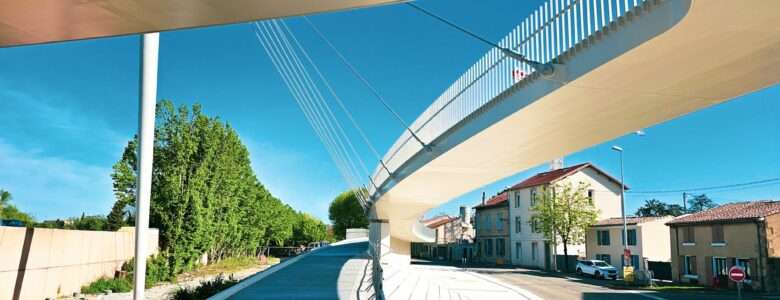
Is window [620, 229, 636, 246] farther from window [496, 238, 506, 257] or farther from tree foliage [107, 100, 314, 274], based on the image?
tree foliage [107, 100, 314, 274]

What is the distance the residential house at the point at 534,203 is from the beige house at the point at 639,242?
421 centimetres

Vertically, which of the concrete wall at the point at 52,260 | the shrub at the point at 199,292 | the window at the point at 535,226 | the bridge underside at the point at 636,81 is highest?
the bridge underside at the point at 636,81

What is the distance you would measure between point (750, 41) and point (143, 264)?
1295 cm

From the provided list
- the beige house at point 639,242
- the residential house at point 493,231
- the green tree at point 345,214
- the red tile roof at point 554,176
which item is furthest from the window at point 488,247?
the green tree at point 345,214

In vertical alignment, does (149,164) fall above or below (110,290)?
above

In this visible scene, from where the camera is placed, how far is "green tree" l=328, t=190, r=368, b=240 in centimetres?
9775

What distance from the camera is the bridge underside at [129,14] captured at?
18.4 ft

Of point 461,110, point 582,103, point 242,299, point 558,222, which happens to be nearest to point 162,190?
point 242,299

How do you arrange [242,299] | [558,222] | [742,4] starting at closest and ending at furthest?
[742,4], [242,299], [558,222]

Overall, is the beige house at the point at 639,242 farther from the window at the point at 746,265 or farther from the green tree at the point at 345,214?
the green tree at the point at 345,214

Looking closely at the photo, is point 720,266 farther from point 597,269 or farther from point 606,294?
point 597,269

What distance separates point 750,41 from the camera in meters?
6.75

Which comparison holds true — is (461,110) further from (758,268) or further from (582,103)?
(758,268)

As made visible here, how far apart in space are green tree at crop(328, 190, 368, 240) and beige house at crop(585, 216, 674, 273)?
5439 cm
